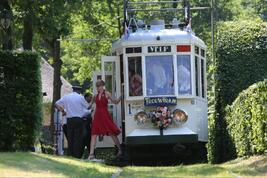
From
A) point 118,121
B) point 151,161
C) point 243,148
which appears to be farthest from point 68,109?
point 243,148

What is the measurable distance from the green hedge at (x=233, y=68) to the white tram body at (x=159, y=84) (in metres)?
1.70

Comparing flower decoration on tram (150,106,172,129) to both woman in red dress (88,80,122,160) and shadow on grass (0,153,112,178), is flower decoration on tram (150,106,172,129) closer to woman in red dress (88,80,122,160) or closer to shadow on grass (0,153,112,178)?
woman in red dress (88,80,122,160)

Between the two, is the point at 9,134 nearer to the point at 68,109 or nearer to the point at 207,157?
the point at 68,109

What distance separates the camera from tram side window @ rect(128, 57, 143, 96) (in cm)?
1833

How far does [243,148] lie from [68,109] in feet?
15.1

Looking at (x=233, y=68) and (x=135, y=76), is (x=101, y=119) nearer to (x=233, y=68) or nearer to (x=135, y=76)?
(x=135, y=76)

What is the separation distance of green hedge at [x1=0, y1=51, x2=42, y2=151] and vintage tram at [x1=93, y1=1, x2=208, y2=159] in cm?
313

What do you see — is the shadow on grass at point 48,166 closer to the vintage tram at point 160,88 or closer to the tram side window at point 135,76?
the vintage tram at point 160,88

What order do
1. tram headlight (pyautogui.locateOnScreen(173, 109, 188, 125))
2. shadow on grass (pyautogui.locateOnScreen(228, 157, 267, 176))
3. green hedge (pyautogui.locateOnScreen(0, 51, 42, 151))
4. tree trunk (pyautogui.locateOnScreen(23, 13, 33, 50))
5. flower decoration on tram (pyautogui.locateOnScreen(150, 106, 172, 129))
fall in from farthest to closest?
tree trunk (pyautogui.locateOnScreen(23, 13, 33, 50)) → tram headlight (pyautogui.locateOnScreen(173, 109, 188, 125)) → flower decoration on tram (pyautogui.locateOnScreen(150, 106, 172, 129)) → green hedge (pyautogui.locateOnScreen(0, 51, 42, 151)) → shadow on grass (pyautogui.locateOnScreen(228, 157, 267, 176))

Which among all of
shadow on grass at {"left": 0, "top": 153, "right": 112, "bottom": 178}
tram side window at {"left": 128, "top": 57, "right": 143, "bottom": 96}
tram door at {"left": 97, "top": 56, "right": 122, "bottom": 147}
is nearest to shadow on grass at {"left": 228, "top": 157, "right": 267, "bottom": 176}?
shadow on grass at {"left": 0, "top": 153, "right": 112, "bottom": 178}

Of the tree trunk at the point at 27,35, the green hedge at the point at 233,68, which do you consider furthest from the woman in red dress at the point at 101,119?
the tree trunk at the point at 27,35

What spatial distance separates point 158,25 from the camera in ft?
65.1

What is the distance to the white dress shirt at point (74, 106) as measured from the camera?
17.9 metres

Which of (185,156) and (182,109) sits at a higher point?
(182,109)
